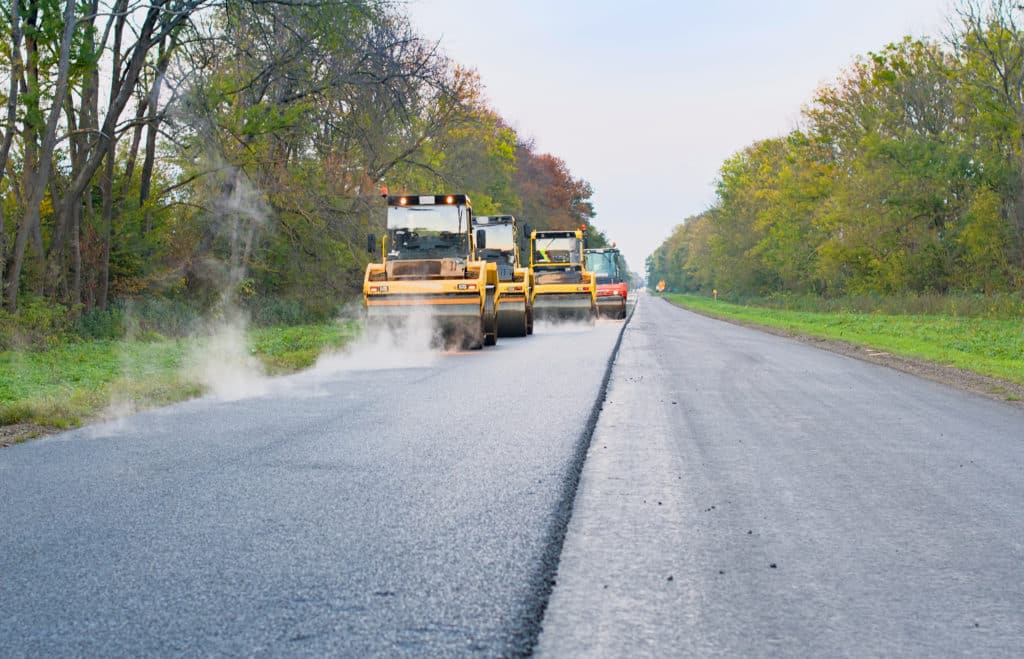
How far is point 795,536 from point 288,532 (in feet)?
8.69

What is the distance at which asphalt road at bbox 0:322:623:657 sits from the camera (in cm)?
346

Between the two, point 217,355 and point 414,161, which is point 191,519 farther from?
point 414,161

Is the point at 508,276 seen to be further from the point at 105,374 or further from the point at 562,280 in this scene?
the point at 105,374

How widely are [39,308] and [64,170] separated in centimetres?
464

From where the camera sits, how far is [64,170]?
22.2 metres

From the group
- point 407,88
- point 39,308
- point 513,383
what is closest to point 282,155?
point 407,88

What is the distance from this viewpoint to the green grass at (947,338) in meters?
16.7

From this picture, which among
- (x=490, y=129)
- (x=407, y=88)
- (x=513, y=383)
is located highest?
(x=490, y=129)

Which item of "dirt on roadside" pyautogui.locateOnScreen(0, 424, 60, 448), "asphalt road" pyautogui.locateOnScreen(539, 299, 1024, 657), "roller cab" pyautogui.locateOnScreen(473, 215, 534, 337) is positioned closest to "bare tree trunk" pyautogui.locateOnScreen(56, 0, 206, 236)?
"roller cab" pyautogui.locateOnScreen(473, 215, 534, 337)

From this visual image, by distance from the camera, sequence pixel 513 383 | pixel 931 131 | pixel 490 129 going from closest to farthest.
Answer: pixel 513 383 → pixel 931 131 → pixel 490 129

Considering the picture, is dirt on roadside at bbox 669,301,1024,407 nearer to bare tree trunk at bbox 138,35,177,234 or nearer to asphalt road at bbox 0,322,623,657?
asphalt road at bbox 0,322,623,657

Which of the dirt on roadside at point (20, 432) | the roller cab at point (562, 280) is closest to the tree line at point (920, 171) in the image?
the roller cab at point (562, 280)

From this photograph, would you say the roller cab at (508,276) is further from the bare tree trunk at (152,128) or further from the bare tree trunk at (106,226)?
the bare tree trunk at (106,226)

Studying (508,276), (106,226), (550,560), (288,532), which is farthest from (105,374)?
(508,276)
